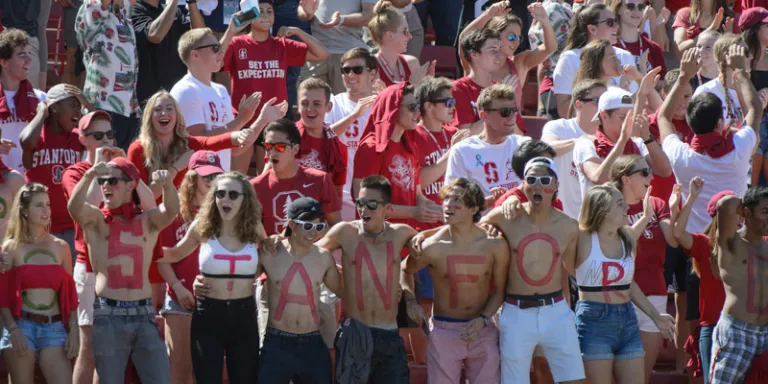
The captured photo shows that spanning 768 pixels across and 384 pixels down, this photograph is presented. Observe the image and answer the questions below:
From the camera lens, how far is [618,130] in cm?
834

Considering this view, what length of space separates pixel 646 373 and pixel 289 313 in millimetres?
2247

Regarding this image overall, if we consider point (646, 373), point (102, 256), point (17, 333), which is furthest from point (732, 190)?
point (17, 333)

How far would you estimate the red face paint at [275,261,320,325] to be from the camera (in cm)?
729

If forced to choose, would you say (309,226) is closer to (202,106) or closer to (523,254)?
(523,254)

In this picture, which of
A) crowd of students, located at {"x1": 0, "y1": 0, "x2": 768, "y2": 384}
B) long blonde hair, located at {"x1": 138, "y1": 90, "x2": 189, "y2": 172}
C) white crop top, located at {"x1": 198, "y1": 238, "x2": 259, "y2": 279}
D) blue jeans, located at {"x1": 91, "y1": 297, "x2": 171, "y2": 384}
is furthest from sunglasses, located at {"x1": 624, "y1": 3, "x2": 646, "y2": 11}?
blue jeans, located at {"x1": 91, "y1": 297, "x2": 171, "y2": 384}

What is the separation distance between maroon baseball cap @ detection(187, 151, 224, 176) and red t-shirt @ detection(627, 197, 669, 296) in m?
2.63

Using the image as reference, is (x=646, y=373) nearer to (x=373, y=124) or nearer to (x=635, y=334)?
(x=635, y=334)

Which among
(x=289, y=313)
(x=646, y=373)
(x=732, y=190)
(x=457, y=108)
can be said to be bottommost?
(x=646, y=373)

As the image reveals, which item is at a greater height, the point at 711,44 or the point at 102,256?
the point at 711,44

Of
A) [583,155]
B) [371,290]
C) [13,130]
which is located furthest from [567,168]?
[13,130]

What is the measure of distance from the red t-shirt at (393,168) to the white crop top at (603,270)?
125 centimetres

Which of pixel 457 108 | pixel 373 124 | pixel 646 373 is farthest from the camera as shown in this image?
pixel 457 108

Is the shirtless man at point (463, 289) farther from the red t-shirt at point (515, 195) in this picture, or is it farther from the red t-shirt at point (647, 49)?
the red t-shirt at point (647, 49)

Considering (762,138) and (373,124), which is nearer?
(373,124)
